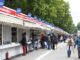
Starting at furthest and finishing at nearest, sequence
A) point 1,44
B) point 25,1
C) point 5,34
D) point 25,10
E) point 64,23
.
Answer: point 64,23 < point 25,10 < point 25,1 < point 5,34 < point 1,44

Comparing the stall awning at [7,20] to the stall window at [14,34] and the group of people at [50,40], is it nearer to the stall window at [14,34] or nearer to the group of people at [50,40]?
the stall window at [14,34]

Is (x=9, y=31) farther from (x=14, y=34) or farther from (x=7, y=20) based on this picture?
(x=7, y=20)

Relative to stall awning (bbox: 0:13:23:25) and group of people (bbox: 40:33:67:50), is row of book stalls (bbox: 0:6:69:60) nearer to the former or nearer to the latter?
stall awning (bbox: 0:13:23:25)

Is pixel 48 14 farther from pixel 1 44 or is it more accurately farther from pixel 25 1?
pixel 1 44

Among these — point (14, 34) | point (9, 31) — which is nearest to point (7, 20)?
point (9, 31)

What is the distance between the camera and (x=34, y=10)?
116 ft

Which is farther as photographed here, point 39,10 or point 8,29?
point 39,10

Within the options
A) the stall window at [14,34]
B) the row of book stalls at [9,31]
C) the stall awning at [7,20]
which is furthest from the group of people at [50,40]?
the stall awning at [7,20]

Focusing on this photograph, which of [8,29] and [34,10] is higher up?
[34,10]

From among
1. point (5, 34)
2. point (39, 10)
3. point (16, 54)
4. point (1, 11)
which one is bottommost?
point (16, 54)

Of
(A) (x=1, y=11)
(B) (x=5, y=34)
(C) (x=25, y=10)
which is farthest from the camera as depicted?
(C) (x=25, y=10)

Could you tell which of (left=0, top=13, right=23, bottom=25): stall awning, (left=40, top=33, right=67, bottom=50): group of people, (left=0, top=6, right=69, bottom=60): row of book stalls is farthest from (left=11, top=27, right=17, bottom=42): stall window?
(left=40, top=33, right=67, bottom=50): group of people

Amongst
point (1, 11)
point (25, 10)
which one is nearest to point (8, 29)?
point (1, 11)

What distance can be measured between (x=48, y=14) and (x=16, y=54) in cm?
2379
